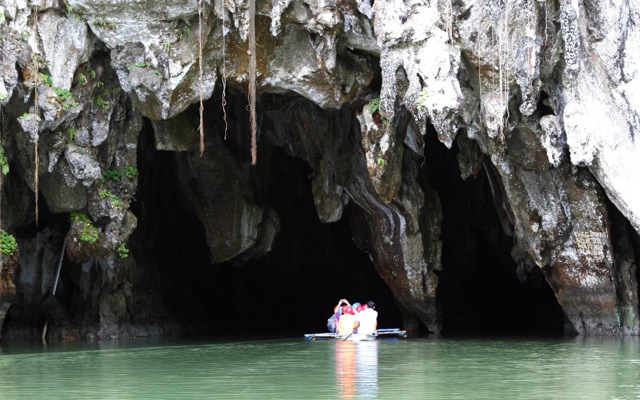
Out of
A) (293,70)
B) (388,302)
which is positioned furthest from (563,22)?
(388,302)

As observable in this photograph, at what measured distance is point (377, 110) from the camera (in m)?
20.0

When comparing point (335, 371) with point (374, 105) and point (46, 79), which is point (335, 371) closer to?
point (374, 105)

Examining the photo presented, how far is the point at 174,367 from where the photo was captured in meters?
15.3

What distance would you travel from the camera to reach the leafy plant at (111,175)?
21.7m

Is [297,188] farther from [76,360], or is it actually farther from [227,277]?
[76,360]

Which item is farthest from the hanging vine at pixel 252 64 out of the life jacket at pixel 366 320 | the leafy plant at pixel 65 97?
the life jacket at pixel 366 320

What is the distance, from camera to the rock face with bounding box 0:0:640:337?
1827 centimetres

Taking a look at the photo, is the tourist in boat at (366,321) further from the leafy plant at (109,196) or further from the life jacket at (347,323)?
the leafy plant at (109,196)

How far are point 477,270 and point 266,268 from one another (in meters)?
6.56

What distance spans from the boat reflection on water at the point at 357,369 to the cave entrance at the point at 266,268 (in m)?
7.38

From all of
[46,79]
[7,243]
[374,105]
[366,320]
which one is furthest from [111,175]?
[366,320]

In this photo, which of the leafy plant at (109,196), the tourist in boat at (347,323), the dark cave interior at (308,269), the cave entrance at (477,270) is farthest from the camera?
the cave entrance at (477,270)

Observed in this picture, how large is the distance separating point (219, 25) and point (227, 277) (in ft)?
47.4

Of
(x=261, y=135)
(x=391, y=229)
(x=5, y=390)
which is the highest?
(x=261, y=135)
